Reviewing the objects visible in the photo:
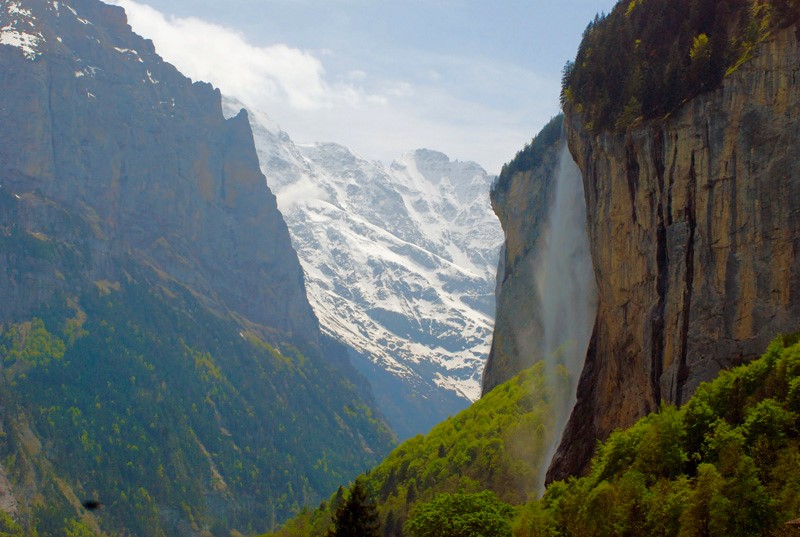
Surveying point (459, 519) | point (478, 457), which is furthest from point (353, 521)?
point (478, 457)

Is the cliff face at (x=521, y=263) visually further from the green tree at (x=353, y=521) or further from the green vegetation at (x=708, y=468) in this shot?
the green tree at (x=353, y=521)

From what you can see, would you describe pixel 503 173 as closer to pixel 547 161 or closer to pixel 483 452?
pixel 547 161

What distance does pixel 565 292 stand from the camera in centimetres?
10688

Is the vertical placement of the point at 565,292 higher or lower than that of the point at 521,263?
lower

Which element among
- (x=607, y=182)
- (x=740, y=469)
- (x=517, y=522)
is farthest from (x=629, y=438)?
(x=607, y=182)

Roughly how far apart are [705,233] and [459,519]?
17687mm

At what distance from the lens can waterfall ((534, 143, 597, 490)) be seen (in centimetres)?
9225

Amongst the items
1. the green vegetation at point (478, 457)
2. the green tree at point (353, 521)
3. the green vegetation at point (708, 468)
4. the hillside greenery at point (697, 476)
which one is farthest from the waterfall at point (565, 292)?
the green tree at point (353, 521)

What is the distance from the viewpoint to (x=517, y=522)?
55562 mm

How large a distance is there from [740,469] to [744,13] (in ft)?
79.0

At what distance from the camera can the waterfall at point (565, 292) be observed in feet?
303

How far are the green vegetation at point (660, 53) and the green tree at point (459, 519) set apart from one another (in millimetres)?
21650

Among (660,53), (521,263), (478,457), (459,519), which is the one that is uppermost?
(660,53)

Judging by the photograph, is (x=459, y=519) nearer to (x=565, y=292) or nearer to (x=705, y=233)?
(x=705, y=233)
